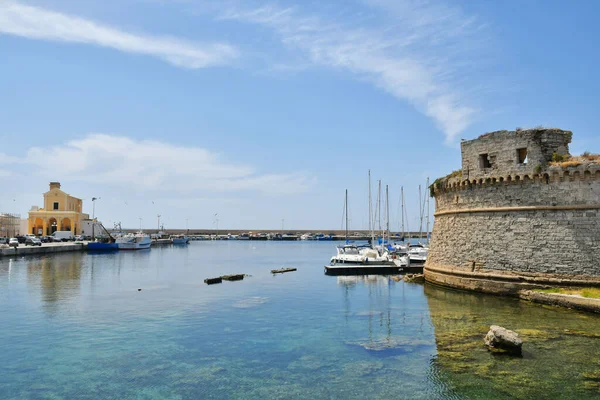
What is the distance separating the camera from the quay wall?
18.6m

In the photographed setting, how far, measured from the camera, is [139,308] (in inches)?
821

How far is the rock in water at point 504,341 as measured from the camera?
12.5 metres

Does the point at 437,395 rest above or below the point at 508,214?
below

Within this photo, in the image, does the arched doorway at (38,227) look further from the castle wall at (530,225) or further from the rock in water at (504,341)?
the rock in water at (504,341)

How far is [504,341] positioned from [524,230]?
904 cm

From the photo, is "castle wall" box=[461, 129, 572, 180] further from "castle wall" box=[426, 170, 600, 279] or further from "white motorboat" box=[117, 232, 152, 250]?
"white motorboat" box=[117, 232, 152, 250]

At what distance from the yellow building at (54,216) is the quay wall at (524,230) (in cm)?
7166

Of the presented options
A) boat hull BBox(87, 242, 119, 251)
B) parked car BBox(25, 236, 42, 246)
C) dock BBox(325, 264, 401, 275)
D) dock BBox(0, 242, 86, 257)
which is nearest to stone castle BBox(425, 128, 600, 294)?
dock BBox(325, 264, 401, 275)

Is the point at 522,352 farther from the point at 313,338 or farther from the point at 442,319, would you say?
the point at 313,338

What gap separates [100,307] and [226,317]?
6.58 m

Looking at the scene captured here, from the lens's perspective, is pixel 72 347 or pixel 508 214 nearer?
pixel 72 347

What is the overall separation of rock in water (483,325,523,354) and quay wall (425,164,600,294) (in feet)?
25.4

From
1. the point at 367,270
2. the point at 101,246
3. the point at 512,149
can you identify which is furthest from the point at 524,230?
the point at 101,246

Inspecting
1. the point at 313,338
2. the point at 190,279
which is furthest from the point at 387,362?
the point at 190,279
